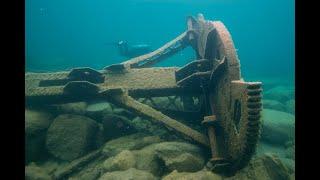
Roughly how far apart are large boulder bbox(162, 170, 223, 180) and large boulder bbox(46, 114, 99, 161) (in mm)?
2203

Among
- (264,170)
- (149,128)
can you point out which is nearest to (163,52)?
(149,128)

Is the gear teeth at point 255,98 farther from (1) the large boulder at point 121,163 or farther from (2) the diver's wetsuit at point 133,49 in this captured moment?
(2) the diver's wetsuit at point 133,49

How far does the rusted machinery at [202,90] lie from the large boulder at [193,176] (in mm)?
206

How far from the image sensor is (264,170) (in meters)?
4.76

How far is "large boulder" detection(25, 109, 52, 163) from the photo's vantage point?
606 cm

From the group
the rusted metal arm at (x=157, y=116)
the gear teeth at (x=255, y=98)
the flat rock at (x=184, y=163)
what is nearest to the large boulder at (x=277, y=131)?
the rusted metal arm at (x=157, y=116)

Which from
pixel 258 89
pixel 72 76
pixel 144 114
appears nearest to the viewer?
pixel 258 89

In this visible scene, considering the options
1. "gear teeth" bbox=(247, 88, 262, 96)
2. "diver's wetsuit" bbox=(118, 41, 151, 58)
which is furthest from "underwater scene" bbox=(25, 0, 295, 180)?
"diver's wetsuit" bbox=(118, 41, 151, 58)

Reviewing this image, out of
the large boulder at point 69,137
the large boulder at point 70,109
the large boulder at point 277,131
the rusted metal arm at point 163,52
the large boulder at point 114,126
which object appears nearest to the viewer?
the large boulder at point 69,137

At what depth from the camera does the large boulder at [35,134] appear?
6062 mm
